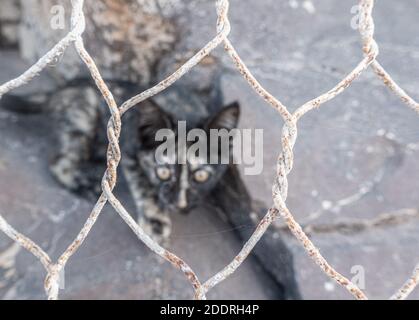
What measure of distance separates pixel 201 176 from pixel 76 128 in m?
0.67

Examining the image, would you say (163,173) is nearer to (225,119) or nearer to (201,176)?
(201,176)

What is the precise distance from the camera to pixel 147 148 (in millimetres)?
1708

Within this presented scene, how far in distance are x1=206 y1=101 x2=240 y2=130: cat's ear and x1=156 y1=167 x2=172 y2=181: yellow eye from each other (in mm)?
182

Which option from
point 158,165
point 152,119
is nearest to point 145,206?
point 158,165

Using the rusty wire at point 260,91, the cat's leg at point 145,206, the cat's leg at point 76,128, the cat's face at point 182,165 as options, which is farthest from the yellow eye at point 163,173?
the rusty wire at point 260,91

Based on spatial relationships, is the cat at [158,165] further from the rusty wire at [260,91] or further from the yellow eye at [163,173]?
the rusty wire at [260,91]

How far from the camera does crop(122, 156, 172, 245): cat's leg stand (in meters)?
1.66

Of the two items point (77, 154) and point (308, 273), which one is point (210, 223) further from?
point (77, 154)

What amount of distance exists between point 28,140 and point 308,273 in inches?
47.4

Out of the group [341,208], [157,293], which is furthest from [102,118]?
[341,208]

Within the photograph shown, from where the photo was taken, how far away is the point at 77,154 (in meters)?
1.99

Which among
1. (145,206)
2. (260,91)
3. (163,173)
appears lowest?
(145,206)

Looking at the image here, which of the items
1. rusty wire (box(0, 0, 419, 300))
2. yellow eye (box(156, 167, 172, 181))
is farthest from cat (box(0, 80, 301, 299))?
rusty wire (box(0, 0, 419, 300))

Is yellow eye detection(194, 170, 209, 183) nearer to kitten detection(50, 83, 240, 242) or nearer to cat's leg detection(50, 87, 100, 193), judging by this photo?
kitten detection(50, 83, 240, 242)
